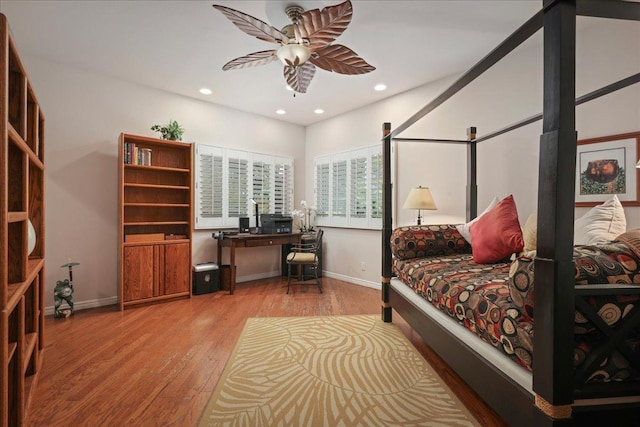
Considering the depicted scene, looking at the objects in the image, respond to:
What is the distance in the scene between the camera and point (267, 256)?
16.9ft

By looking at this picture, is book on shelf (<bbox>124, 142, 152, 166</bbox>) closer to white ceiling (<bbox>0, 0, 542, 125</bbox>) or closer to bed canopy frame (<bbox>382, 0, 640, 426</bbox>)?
white ceiling (<bbox>0, 0, 542, 125</bbox>)

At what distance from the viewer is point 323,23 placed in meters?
2.04

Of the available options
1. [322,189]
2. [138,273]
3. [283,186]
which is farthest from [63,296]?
[322,189]

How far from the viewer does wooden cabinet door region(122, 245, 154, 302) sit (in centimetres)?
347

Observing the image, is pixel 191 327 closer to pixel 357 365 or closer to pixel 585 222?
pixel 357 365

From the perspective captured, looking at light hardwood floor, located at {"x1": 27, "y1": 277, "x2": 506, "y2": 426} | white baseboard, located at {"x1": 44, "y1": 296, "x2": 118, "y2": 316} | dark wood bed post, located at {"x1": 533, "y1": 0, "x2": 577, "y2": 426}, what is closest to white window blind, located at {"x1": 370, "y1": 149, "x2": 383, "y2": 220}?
light hardwood floor, located at {"x1": 27, "y1": 277, "x2": 506, "y2": 426}

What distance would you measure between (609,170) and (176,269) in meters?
4.57

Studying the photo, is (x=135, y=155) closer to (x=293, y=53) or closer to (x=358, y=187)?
(x=293, y=53)

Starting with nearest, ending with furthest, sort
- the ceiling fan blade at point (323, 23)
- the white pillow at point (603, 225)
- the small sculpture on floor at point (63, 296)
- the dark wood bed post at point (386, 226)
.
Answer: the white pillow at point (603, 225), the ceiling fan blade at point (323, 23), the dark wood bed post at point (386, 226), the small sculpture on floor at point (63, 296)

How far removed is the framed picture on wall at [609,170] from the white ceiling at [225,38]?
1257mm

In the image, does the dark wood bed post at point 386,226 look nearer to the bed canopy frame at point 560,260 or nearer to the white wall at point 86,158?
the bed canopy frame at point 560,260

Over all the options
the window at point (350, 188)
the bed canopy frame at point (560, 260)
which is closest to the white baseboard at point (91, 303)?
the window at point (350, 188)

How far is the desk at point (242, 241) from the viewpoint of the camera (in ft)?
13.6

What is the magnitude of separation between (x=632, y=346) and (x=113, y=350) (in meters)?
3.16
